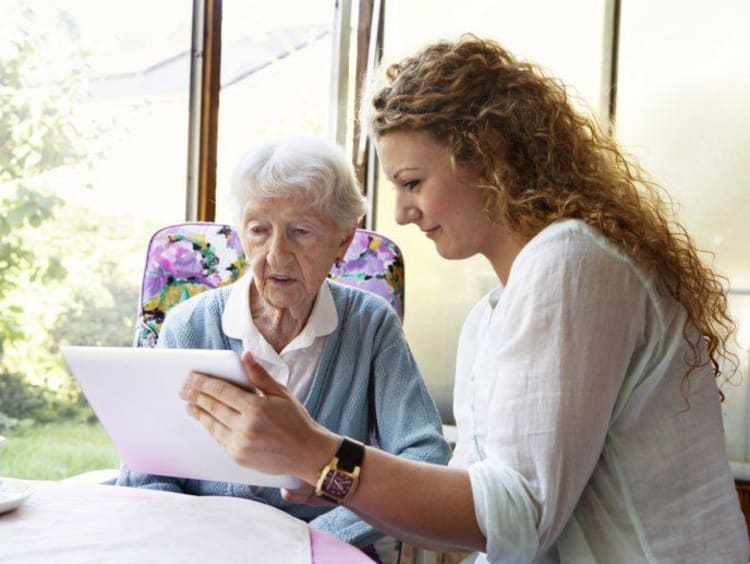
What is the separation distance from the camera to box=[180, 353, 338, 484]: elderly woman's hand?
980 millimetres

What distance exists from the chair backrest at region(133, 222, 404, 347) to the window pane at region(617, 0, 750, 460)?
107 centimetres

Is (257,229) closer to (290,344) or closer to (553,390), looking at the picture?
(290,344)

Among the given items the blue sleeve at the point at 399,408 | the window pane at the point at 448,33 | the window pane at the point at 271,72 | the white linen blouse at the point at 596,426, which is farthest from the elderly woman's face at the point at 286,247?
the window pane at the point at 448,33

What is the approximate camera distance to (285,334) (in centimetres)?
165

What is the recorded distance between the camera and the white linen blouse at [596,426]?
3.02 feet

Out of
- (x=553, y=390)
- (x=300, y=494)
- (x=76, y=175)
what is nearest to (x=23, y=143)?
(x=76, y=175)

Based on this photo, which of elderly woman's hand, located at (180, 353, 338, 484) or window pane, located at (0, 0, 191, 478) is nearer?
elderly woman's hand, located at (180, 353, 338, 484)

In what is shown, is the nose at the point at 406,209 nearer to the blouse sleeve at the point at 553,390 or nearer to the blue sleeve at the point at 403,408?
the blouse sleeve at the point at 553,390

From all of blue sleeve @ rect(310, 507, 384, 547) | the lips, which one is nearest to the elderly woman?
the lips

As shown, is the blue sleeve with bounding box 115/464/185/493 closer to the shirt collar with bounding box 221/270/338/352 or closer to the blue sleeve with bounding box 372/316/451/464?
the shirt collar with bounding box 221/270/338/352

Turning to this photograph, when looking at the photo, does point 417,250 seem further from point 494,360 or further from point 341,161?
point 494,360

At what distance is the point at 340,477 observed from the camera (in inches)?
37.9

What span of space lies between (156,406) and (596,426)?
1.96ft

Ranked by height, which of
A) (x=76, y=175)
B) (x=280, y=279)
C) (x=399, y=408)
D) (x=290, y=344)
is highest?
(x=76, y=175)
